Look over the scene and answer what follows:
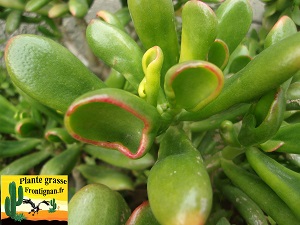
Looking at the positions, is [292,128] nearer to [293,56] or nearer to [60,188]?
[293,56]

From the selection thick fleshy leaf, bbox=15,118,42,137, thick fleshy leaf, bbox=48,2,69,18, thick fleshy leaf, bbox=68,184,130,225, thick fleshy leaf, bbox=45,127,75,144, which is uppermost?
thick fleshy leaf, bbox=48,2,69,18

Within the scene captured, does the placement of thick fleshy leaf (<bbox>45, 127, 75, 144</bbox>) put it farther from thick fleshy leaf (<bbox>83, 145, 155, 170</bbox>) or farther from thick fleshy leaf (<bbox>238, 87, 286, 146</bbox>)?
thick fleshy leaf (<bbox>238, 87, 286, 146</bbox>)

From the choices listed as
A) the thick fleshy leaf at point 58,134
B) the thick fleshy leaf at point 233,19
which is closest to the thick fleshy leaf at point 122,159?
the thick fleshy leaf at point 58,134

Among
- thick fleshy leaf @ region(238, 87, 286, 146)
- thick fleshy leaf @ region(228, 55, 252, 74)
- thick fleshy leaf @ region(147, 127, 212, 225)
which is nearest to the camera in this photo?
thick fleshy leaf @ region(147, 127, 212, 225)

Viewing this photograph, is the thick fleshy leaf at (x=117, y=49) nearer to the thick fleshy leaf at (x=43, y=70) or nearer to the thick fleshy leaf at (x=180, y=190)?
the thick fleshy leaf at (x=43, y=70)

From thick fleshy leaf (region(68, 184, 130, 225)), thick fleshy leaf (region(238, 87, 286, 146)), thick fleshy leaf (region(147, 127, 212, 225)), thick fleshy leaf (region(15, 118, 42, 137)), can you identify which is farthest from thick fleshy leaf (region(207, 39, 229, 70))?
thick fleshy leaf (region(15, 118, 42, 137))

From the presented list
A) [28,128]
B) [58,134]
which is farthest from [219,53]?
[28,128]

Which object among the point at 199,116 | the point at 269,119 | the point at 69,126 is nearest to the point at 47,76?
the point at 69,126
